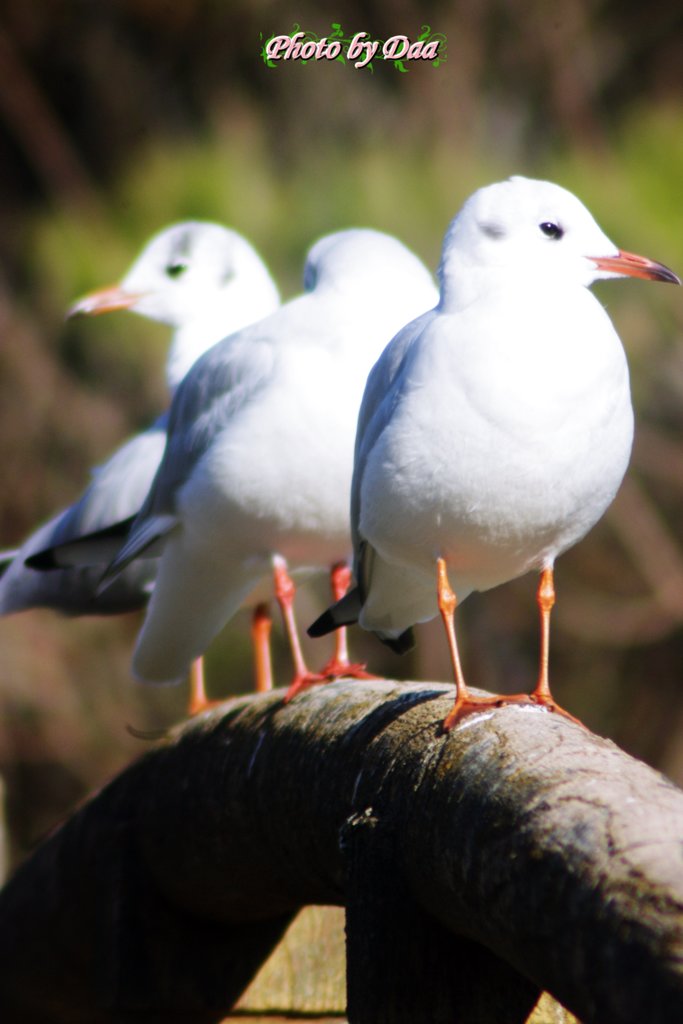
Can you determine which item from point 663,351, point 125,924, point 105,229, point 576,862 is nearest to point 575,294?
point 576,862

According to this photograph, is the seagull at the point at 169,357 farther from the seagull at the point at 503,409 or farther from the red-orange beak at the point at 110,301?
the seagull at the point at 503,409

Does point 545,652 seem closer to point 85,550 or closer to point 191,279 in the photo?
point 85,550

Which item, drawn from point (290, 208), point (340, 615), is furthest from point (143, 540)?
point (290, 208)

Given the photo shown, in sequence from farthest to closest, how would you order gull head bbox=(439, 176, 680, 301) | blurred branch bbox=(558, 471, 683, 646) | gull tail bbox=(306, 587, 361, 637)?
blurred branch bbox=(558, 471, 683, 646), gull tail bbox=(306, 587, 361, 637), gull head bbox=(439, 176, 680, 301)

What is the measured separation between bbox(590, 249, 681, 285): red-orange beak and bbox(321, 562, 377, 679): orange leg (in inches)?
29.5

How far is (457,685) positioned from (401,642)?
1.85 feet

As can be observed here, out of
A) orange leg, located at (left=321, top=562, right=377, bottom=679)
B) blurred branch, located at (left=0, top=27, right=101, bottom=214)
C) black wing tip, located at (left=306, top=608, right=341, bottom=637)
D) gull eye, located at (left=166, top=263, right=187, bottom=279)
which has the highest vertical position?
blurred branch, located at (left=0, top=27, right=101, bottom=214)

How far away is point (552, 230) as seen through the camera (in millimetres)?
1660

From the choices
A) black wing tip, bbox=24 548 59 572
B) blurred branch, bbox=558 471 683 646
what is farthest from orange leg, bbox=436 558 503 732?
blurred branch, bbox=558 471 683 646

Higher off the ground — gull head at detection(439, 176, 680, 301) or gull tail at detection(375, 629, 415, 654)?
gull head at detection(439, 176, 680, 301)

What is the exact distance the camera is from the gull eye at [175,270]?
328 centimetres

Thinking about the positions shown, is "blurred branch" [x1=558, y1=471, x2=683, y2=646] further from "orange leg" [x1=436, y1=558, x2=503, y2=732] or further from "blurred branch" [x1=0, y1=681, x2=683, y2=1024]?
"orange leg" [x1=436, y1=558, x2=503, y2=732]

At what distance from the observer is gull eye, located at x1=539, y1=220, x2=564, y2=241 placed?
5.43 feet

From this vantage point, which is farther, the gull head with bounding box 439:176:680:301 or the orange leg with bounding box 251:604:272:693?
the orange leg with bounding box 251:604:272:693
